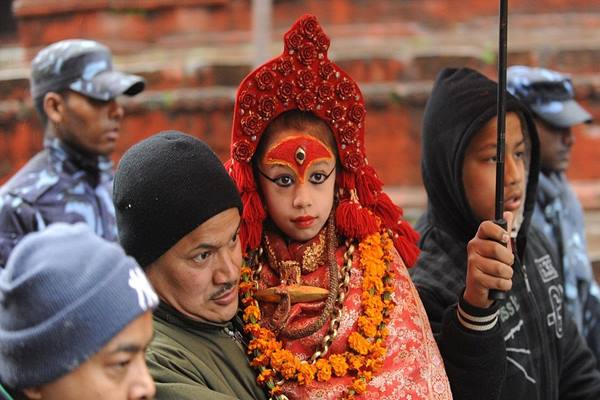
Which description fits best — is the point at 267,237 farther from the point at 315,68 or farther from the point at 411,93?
the point at 411,93

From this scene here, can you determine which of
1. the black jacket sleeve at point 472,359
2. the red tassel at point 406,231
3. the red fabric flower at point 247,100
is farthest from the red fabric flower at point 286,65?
the black jacket sleeve at point 472,359

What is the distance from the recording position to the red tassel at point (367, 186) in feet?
9.78

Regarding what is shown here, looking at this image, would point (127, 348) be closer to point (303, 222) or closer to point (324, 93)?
point (303, 222)

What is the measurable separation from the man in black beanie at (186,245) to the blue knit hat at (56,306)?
45 cm

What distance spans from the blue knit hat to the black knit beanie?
0.46m

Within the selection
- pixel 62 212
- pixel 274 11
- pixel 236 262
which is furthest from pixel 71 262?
pixel 274 11

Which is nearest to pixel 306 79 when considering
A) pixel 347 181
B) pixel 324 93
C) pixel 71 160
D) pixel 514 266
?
pixel 324 93

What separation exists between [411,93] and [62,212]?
4.94 meters

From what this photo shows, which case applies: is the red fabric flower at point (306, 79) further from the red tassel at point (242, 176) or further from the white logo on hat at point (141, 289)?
the white logo on hat at point (141, 289)

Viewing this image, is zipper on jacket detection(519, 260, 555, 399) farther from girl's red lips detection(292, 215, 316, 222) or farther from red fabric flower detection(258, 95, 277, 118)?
red fabric flower detection(258, 95, 277, 118)

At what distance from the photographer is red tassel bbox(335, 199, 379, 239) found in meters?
2.88

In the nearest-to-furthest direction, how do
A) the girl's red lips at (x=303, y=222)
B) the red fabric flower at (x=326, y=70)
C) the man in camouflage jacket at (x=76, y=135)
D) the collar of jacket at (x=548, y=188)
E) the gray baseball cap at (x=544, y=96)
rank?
1. the girl's red lips at (x=303, y=222)
2. the red fabric flower at (x=326, y=70)
3. the man in camouflage jacket at (x=76, y=135)
4. the collar of jacket at (x=548, y=188)
5. the gray baseball cap at (x=544, y=96)

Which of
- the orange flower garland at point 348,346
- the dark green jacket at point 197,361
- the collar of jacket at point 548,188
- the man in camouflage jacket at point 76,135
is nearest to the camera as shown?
the dark green jacket at point 197,361

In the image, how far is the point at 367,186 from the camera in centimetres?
300
